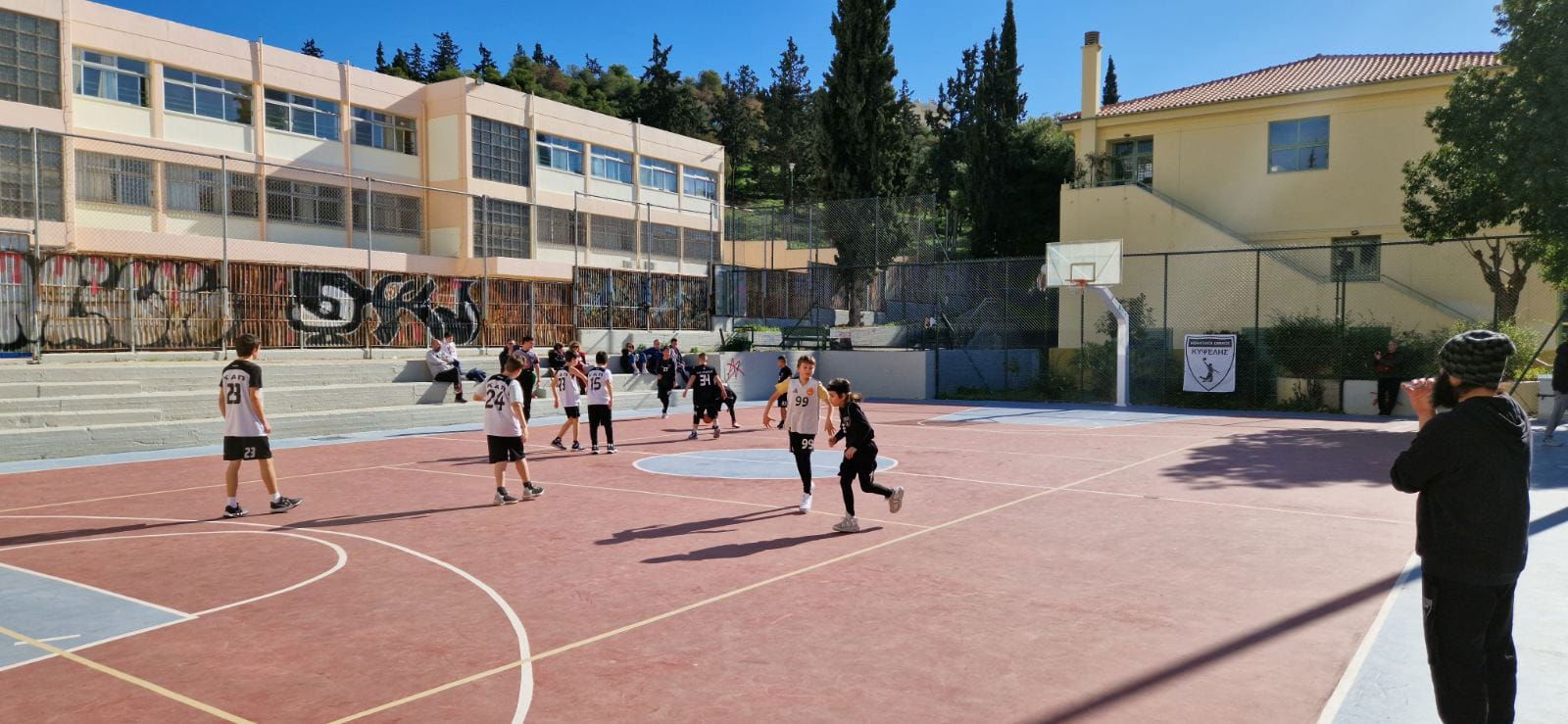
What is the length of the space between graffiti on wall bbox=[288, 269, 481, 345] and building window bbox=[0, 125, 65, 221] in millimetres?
9893

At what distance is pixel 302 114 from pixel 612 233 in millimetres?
13757

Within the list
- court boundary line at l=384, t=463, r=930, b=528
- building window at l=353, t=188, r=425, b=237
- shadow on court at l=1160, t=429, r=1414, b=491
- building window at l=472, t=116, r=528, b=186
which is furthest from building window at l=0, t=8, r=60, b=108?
shadow on court at l=1160, t=429, r=1414, b=491

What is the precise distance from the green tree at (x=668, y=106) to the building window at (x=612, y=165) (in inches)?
1126

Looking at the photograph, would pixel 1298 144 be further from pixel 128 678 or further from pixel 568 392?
pixel 128 678

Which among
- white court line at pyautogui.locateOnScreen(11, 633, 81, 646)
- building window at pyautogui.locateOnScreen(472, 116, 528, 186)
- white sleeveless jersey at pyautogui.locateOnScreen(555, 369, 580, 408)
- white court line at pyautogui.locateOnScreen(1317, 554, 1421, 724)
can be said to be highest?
building window at pyautogui.locateOnScreen(472, 116, 528, 186)

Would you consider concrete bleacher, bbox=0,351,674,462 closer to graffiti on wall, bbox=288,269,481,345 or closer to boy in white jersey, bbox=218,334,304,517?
graffiti on wall, bbox=288,269,481,345

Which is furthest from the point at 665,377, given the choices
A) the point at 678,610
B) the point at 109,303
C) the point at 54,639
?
the point at 54,639

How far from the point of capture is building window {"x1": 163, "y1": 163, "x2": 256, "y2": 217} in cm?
3152

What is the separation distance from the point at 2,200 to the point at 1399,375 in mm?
37458

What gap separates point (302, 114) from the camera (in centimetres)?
3659

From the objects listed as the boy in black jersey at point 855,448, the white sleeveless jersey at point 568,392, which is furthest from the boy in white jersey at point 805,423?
the white sleeveless jersey at point 568,392

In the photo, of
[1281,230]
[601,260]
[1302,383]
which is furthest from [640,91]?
[1302,383]

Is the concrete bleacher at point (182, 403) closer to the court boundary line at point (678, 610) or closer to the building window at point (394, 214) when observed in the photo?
the court boundary line at point (678, 610)

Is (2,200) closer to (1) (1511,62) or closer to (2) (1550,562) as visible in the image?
(2) (1550,562)
